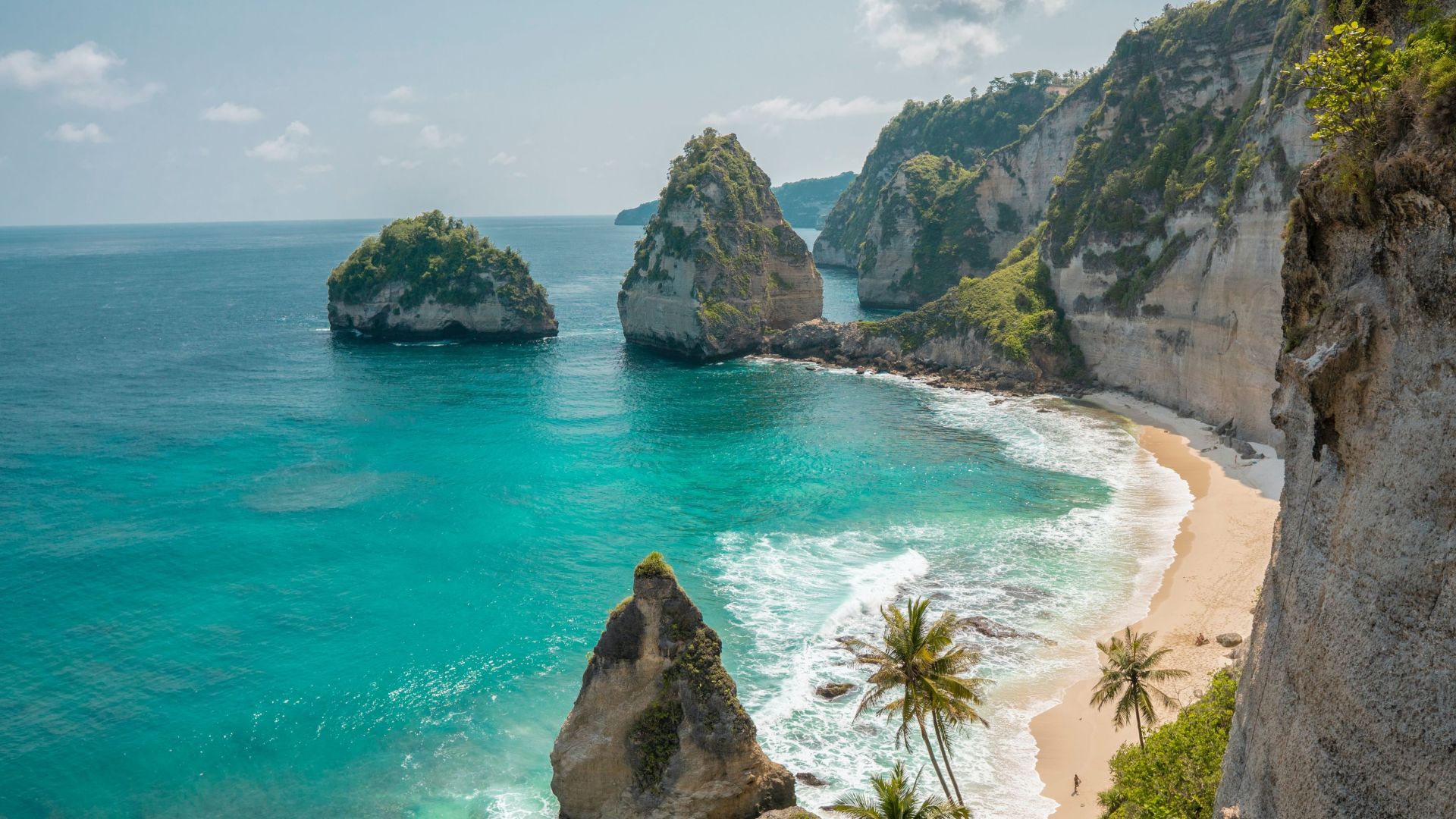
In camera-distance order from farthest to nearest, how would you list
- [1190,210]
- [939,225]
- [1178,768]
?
[939,225] → [1190,210] → [1178,768]

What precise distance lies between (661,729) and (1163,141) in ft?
229

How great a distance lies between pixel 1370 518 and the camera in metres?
14.5

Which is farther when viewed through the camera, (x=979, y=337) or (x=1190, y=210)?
(x=979, y=337)

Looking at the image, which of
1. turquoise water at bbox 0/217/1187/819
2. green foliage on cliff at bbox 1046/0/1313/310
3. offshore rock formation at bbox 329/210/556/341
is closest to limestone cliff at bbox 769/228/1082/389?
green foliage on cliff at bbox 1046/0/1313/310

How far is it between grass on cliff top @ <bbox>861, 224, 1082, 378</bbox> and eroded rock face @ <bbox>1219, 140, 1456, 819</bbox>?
6658 centimetres

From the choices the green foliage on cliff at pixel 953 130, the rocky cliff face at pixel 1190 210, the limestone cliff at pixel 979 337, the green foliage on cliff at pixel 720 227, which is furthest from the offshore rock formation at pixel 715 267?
the green foliage on cliff at pixel 953 130

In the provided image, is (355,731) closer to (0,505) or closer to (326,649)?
(326,649)

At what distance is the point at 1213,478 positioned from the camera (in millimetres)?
54156

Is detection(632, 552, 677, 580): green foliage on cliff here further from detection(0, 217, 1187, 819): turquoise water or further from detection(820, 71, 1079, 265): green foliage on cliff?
detection(820, 71, 1079, 265): green foliage on cliff

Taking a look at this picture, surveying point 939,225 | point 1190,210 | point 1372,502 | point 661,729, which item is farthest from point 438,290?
point 1372,502

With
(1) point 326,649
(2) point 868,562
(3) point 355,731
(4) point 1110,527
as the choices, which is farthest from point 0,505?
(4) point 1110,527

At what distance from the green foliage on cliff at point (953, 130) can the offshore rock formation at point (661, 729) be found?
5011 inches

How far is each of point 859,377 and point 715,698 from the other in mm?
66402

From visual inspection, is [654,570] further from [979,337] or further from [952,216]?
[952,216]
